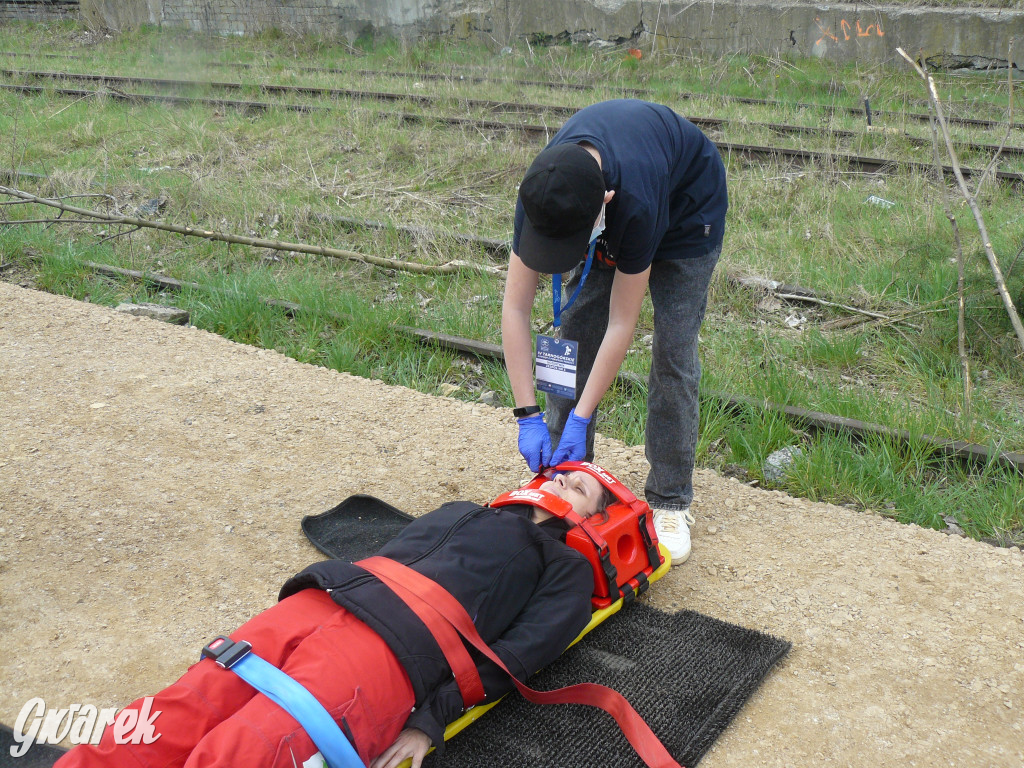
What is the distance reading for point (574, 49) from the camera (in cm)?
1424

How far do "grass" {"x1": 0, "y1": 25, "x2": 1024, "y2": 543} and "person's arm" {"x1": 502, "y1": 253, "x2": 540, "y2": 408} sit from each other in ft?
4.56

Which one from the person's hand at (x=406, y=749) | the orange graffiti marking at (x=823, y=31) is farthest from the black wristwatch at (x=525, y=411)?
the orange graffiti marking at (x=823, y=31)

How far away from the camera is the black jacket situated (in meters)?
2.15

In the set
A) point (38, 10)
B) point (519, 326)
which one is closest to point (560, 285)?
point (519, 326)

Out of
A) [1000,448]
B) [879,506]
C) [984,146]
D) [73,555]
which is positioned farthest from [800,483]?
[984,146]

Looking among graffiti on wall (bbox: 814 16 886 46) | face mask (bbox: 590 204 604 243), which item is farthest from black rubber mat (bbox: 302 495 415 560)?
graffiti on wall (bbox: 814 16 886 46)

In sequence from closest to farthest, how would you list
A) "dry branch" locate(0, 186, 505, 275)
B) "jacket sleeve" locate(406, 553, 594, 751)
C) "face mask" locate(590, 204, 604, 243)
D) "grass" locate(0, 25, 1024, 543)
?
1. "jacket sleeve" locate(406, 553, 594, 751)
2. "face mask" locate(590, 204, 604, 243)
3. "grass" locate(0, 25, 1024, 543)
4. "dry branch" locate(0, 186, 505, 275)

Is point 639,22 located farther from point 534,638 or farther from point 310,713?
point 310,713

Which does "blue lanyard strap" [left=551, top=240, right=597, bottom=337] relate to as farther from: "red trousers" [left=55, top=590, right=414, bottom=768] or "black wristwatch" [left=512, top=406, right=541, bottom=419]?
"red trousers" [left=55, top=590, right=414, bottom=768]

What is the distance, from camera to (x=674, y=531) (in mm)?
3240

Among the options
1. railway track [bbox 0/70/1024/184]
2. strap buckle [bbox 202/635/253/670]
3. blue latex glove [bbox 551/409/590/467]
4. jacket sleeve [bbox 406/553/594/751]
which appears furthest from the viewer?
railway track [bbox 0/70/1024/184]

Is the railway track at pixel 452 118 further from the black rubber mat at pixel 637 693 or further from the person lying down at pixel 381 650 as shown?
the person lying down at pixel 381 650

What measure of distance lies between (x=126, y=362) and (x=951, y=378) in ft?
15.6

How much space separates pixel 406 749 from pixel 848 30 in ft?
42.6
